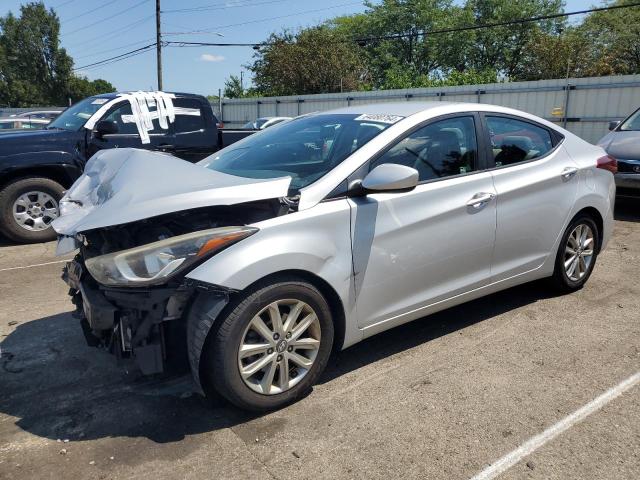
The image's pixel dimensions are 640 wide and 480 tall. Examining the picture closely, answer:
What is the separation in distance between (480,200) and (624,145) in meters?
5.78

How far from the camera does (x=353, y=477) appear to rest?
2439 mm

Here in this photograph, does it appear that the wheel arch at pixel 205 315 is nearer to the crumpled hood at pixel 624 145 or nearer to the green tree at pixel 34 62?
the crumpled hood at pixel 624 145

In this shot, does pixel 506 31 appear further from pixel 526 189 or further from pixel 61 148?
pixel 526 189

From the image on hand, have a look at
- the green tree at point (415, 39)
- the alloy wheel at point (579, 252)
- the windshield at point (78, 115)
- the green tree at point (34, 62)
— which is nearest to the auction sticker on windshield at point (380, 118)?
the alloy wheel at point (579, 252)

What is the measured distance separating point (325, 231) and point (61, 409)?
69.3 inches

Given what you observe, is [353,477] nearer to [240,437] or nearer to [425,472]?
[425,472]

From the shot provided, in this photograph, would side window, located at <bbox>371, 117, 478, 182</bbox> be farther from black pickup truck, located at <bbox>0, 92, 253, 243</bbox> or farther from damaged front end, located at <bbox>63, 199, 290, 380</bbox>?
black pickup truck, located at <bbox>0, 92, 253, 243</bbox>

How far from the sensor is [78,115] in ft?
24.1

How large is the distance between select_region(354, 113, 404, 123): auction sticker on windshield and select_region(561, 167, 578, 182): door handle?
5.33ft

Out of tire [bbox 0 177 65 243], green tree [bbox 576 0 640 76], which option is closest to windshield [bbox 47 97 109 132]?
tire [bbox 0 177 65 243]

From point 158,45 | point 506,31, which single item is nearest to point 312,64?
point 158,45

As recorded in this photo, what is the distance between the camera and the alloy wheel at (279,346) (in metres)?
2.81

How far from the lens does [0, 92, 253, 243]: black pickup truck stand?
6570 millimetres

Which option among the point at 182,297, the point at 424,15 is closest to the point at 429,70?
the point at 424,15
